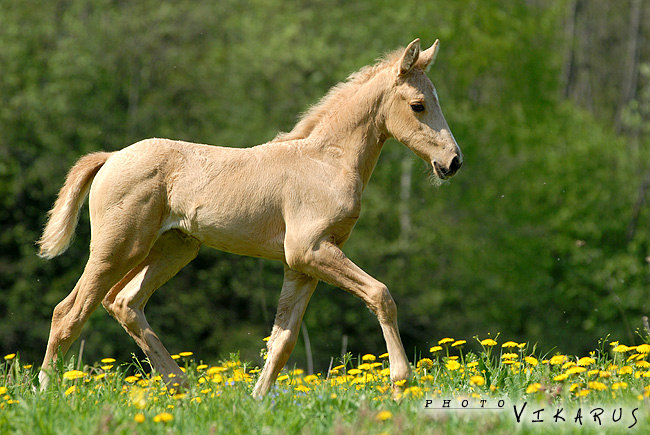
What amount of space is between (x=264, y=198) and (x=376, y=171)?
1827 centimetres

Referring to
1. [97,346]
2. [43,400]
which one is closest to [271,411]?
[43,400]

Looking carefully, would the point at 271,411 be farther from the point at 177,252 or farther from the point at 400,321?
the point at 400,321

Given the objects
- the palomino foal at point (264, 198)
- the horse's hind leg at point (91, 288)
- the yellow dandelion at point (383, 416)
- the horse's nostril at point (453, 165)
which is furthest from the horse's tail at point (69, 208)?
the yellow dandelion at point (383, 416)

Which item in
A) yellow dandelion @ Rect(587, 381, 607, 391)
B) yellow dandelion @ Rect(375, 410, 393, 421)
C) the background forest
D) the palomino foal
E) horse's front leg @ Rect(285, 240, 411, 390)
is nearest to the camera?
yellow dandelion @ Rect(375, 410, 393, 421)

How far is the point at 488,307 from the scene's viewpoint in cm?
2386

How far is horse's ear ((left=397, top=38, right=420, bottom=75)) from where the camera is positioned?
17.8ft

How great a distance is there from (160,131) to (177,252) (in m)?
15.4

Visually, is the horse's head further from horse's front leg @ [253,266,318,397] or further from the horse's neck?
horse's front leg @ [253,266,318,397]

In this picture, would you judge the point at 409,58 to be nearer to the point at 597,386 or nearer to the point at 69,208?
the point at 597,386

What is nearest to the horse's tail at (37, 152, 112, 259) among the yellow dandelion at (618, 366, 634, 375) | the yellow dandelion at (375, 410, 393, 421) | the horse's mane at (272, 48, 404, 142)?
the horse's mane at (272, 48, 404, 142)

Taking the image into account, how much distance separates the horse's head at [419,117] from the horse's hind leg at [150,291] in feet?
5.49

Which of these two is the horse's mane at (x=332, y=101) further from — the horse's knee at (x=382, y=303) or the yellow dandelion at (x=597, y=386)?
the yellow dandelion at (x=597, y=386)

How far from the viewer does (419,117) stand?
5.55 metres

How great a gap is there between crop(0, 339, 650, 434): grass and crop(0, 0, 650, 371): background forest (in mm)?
13488
